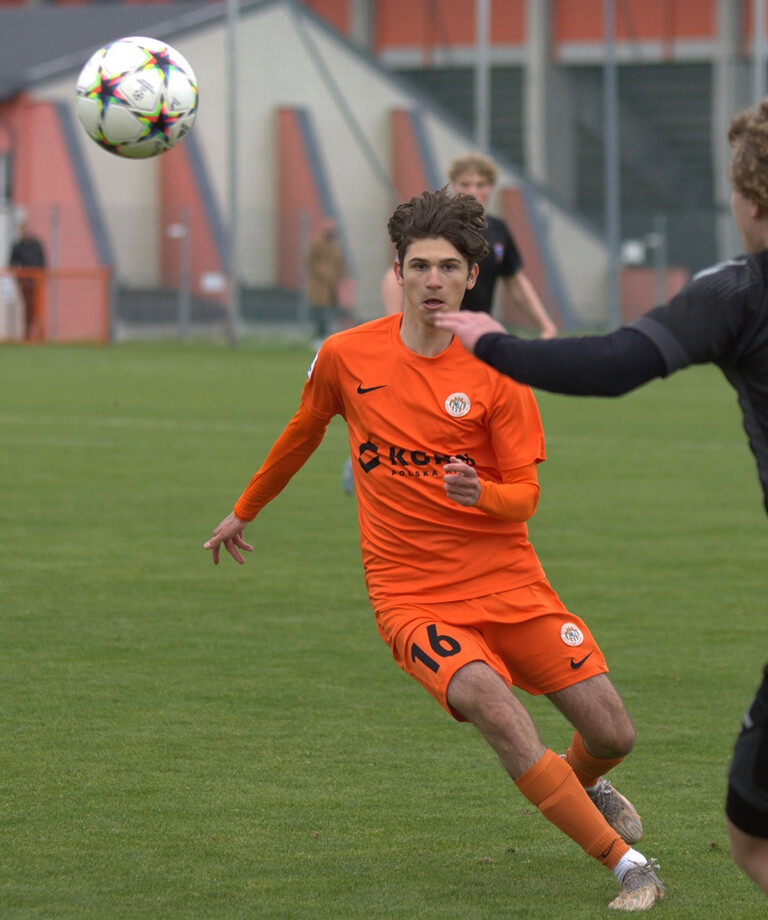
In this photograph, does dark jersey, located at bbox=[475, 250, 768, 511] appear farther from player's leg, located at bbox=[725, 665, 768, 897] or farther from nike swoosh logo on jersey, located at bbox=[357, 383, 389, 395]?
nike swoosh logo on jersey, located at bbox=[357, 383, 389, 395]

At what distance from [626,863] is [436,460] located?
3.99 ft

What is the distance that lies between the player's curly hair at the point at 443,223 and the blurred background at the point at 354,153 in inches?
1089

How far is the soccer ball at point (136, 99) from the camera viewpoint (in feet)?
28.6

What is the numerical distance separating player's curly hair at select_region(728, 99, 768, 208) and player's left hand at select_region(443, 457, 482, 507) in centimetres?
121

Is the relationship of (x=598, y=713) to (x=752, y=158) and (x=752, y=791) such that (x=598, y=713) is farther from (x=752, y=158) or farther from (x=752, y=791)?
(x=752, y=158)

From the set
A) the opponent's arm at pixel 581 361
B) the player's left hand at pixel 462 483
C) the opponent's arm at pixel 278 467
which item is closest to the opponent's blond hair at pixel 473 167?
the opponent's arm at pixel 278 467

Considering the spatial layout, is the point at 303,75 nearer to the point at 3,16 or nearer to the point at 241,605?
the point at 3,16

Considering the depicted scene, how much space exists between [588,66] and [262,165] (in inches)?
386

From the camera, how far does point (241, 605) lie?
8438mm

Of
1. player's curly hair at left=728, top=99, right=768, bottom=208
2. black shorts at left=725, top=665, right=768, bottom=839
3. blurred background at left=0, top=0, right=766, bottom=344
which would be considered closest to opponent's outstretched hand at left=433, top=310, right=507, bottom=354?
player's curly hair at left=728, top=99, right=768, bottom=208

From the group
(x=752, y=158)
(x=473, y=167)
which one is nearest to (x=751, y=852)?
(x=752, y=158)

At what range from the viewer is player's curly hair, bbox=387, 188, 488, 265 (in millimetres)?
4672

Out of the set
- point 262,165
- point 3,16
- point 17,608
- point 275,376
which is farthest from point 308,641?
point 3,16

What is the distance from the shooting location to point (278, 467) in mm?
5145
